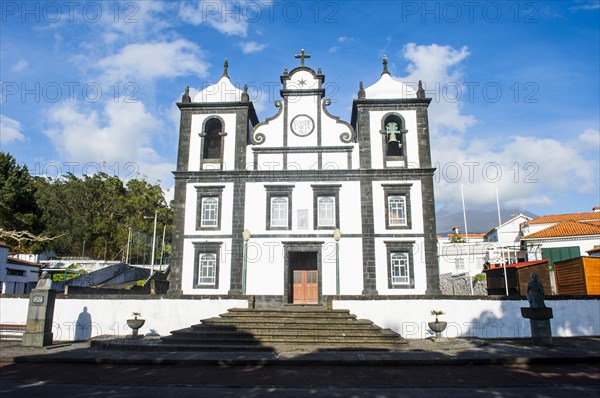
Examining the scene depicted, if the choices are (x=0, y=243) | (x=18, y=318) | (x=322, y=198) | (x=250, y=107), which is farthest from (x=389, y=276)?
(x=0, y=243)

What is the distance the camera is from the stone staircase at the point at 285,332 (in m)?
12.6

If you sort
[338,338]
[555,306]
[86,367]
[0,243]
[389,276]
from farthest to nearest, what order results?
1. [0,243]
2. [389,276]
3. [555,306]
4. [338,338]
5. [86,367]

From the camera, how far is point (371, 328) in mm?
13664

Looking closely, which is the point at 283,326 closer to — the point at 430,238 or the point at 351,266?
the point at 351,266

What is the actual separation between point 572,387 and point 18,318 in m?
16.0

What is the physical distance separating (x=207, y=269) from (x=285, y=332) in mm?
6326

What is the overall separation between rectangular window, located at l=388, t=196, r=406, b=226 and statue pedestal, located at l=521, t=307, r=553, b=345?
681cm

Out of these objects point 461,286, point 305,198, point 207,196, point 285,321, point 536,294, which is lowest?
point 285,321

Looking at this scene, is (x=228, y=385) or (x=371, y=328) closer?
(x=228, y=385)

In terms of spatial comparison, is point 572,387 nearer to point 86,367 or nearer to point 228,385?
point 228,385

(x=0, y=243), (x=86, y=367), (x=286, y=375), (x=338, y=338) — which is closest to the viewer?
(x=286, y=375)

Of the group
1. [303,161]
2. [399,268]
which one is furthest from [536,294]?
[303,161]

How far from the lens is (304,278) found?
733 inches

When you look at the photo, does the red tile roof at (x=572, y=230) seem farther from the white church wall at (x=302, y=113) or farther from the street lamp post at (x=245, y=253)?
the street lamp post at (x=245, y=253)
